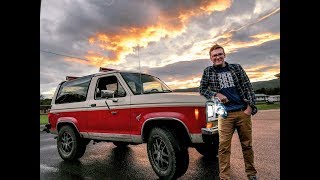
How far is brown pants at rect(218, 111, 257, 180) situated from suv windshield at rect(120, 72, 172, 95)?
51.7 inches

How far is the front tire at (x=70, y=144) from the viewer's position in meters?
5.35

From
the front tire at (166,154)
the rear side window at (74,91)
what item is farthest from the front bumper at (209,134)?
the rear side window at (74,91)

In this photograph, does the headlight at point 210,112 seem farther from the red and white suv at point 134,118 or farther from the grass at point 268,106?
the grass at point 268,106

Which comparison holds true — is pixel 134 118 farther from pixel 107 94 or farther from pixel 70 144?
pixel 70 144

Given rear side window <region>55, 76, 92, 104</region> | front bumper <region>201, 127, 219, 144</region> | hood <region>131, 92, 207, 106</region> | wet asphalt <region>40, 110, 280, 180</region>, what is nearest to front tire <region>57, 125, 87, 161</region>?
wet asphalt <region>40, 110, 280, 180</region>

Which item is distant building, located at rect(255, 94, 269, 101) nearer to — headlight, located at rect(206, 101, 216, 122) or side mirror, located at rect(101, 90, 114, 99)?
headlight, located at rect(206, 101, 216, 122)

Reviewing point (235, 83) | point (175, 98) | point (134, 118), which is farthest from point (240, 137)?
point (134, 118)

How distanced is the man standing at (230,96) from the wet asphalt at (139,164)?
2.61ft

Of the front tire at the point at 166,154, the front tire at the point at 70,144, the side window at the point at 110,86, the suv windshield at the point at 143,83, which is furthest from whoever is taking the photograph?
the front tire at the point at 70,144

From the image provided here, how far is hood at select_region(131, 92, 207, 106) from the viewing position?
3425mm

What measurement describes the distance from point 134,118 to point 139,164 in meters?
1.25

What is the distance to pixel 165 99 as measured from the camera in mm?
3742
